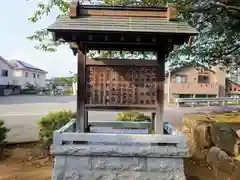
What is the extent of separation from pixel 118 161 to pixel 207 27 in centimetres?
680

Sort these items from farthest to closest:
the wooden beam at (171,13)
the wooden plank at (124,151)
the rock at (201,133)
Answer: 1. the rock at (201,133)
2. the wooden beam at (171,13)
3. the wooden plank at (124,151)

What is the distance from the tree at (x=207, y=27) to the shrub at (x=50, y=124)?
2489 millimetres

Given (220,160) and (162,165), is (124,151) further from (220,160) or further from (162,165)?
(220,160)

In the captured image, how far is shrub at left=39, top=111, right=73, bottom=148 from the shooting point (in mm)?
6621

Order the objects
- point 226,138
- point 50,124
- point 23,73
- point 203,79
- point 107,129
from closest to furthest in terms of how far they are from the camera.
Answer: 1. point 226,138
2. point 107,129
3. point 50,124
4. point 203,79
5. point 23,73

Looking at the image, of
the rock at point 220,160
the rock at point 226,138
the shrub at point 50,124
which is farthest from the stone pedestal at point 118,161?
the shrub at point 50,124

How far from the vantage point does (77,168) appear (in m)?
3.81

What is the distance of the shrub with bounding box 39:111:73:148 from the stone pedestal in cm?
297

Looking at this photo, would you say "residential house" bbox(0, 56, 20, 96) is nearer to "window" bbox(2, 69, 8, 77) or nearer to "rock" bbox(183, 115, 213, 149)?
"window" bbox(2, 69, 8, 77)

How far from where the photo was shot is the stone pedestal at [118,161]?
12.4 ft

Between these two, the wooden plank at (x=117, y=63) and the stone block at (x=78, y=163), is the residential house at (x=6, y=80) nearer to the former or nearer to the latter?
the wooden plank at (x=117, y=63)

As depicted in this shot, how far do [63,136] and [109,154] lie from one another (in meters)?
0.79

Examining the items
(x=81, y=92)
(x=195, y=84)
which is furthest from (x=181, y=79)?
(x=81, y=92)

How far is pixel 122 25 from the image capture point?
3.97 metres
